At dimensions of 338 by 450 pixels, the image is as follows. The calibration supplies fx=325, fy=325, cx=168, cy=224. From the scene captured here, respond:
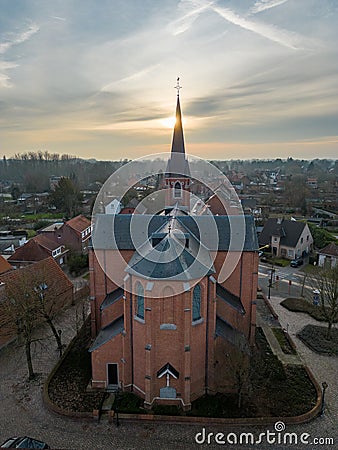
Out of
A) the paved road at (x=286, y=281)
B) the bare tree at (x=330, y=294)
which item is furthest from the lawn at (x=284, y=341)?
the paved road at (x=286, y=281)

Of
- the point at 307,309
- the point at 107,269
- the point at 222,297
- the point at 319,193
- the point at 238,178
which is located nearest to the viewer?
the point at 222,297

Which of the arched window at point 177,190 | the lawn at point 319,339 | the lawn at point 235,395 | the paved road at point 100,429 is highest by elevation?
the arched window at point 177,190

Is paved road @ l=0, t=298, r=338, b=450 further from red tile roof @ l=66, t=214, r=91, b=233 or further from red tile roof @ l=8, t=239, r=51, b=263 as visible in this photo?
red tile roof @ l=66, t=214, r=91, b=233

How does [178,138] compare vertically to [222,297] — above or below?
above

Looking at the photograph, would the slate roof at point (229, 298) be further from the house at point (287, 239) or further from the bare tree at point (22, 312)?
the house at point (287, 239)

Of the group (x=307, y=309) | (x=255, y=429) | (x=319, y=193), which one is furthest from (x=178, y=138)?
(x=319, y=193)

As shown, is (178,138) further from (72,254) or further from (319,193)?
(319,193)

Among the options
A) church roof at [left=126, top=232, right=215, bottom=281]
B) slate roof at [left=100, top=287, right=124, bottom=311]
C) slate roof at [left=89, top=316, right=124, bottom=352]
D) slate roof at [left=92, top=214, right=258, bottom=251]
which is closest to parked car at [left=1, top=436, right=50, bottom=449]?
slate roof at [left=89, top=316, right=124, bottom=352]
